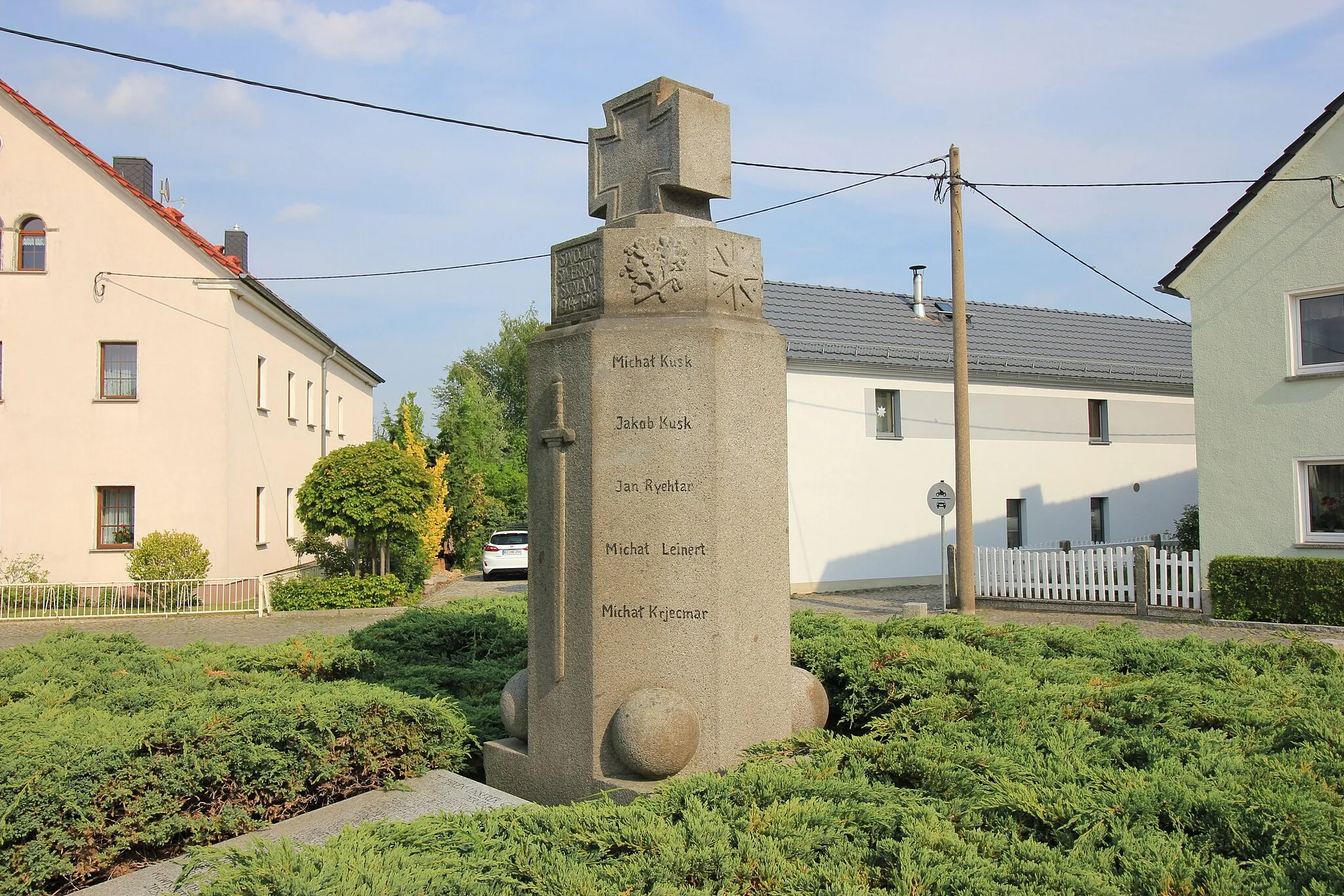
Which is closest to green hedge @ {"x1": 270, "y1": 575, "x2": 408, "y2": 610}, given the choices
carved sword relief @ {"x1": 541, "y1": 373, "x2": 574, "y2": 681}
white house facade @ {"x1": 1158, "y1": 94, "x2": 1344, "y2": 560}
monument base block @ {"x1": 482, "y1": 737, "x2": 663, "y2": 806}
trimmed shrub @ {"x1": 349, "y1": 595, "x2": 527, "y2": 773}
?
trimmed shrub @ {"x1": 349, "y1": 595, "x2": 527, "y2": 773}

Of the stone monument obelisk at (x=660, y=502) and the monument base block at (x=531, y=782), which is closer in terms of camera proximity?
the monument base block at (x=531, y=782)

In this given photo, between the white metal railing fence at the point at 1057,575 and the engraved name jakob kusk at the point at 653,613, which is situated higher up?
the engraved name jakob kusk at the point at 653,613

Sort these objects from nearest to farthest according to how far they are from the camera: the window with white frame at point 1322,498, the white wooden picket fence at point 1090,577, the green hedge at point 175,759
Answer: the green hedge at point 175,759
the window with white frame at point 1322,498
the white wooden picket fence at point 1090,577

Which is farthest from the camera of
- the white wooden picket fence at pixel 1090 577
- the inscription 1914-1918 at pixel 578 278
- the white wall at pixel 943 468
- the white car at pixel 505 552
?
the white car at pixel 505 552

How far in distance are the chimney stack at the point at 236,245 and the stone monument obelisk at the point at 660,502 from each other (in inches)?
1088

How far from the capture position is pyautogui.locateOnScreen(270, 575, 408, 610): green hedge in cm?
1958

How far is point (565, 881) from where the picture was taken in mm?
3154

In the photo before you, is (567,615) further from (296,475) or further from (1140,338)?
(1140,338)

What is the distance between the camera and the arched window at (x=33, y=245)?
21.6 meters

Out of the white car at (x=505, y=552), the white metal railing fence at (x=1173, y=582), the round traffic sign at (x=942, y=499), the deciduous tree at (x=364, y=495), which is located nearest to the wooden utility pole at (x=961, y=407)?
the round traffic sign at (x=942, y=499)

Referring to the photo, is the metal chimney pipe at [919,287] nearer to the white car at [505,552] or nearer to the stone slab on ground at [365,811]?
the white car at [505,552]

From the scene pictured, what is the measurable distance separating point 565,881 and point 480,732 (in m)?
2.91

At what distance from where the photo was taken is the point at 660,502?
16.3ft

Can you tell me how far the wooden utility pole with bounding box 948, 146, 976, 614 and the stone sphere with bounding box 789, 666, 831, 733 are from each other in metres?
12.2
